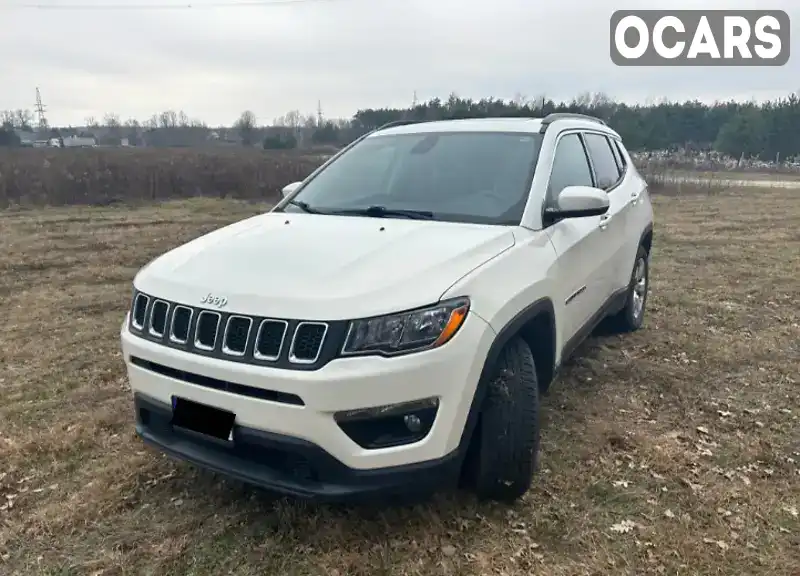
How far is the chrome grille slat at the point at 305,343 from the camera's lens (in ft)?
7.19

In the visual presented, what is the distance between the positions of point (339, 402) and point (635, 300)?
3.84 m

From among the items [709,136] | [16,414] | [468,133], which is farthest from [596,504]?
[709,136]

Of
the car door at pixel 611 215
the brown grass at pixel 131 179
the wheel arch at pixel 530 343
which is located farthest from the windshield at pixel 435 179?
the brown grass at pixel 131 179

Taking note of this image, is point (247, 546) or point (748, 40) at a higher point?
point (748, 40)

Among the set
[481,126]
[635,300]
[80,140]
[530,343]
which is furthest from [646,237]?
[80,140]

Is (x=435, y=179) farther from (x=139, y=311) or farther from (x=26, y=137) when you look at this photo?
(x=26, y=137)

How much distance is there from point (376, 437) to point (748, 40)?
14.3m

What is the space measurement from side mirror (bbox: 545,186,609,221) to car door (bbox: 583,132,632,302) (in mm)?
783

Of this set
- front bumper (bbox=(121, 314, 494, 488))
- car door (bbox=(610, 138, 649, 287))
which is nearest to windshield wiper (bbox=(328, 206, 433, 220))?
front bumper (bbox=(121, 314, 494, 488))

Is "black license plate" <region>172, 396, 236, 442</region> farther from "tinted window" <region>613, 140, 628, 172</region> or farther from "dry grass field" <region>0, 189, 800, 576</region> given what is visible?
"tinted window" <region>613, 140, 628, 172</region>

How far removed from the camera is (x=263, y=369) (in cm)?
221

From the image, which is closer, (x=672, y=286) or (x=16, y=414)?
(x=16, y=414)

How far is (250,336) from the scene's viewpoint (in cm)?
227

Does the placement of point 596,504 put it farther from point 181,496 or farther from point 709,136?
point 709,136
